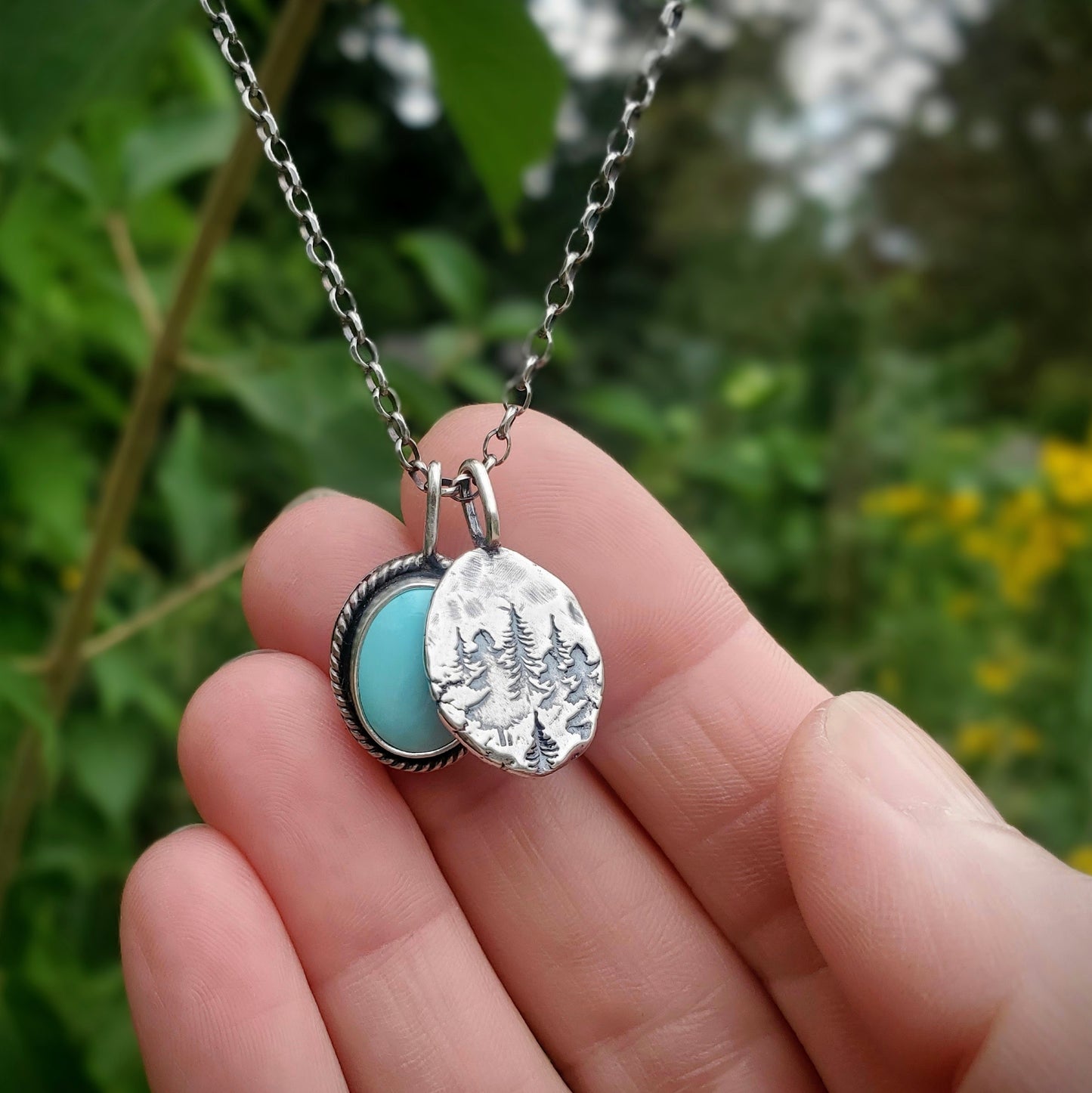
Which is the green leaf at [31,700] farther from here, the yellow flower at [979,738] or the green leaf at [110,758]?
the yellow flower at [979,738]

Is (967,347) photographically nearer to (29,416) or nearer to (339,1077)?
(29,416)

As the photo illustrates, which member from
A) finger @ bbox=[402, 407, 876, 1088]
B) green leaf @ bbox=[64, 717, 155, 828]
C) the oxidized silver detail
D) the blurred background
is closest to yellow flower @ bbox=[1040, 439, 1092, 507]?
the blurred background

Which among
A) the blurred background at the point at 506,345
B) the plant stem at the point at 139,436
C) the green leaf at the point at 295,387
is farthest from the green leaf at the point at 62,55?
the green leaf at the point at 295,387

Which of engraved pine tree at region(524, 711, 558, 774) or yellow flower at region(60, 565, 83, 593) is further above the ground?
yellow flower at region(60, 565, 83, 593)

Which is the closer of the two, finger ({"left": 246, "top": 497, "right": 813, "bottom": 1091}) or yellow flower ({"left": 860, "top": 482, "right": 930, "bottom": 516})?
finger ({"left": 246, "top": 497, "right": 813, "bottom": 1091})

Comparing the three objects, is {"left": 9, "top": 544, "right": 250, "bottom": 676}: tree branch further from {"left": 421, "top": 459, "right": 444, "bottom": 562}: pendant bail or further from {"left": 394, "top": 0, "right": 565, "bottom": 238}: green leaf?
{"left": 394, "top": 0, "right": 565, "bottom": 238}: green leaf

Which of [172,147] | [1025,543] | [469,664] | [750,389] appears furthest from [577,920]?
[1025,543]
